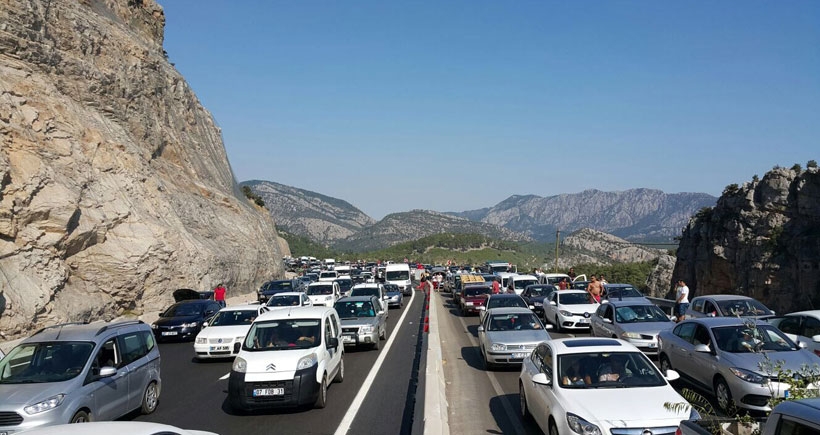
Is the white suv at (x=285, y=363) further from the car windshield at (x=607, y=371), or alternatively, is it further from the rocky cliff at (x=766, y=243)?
the rocky cliff at (x=766, y=243)

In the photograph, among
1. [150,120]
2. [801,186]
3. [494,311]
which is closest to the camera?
[494,311]

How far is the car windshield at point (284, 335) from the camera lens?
1174 cm

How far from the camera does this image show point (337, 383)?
13500 mm

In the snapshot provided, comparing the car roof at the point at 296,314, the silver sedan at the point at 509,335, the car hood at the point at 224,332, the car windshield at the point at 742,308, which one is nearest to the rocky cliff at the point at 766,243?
the car windshield at the point at 742,308

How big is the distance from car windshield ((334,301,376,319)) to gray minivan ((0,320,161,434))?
349 inches

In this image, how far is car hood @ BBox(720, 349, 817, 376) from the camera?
989 centimetres

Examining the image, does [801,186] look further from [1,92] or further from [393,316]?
[1,92]

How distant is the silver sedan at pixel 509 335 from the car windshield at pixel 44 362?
28.5 ft

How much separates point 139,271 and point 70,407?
968 inches

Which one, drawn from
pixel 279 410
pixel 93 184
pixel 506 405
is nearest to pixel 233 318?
pixel 279 410

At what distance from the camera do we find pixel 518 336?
1505cm

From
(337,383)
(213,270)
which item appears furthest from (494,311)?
(213,270)

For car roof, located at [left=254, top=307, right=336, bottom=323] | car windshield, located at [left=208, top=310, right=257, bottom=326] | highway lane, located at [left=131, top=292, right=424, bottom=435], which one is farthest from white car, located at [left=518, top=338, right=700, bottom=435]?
car windshield, located at [left=208, top=310, right=257, bottom=326]

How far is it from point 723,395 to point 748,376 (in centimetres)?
69
